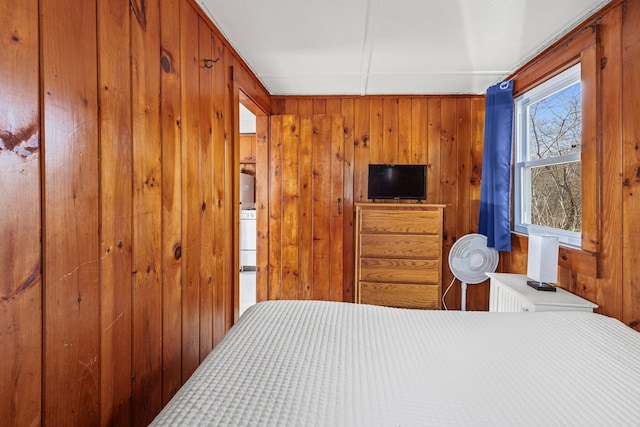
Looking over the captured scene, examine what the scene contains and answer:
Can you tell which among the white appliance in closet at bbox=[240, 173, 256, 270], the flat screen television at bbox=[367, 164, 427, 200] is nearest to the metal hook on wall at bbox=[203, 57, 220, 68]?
the flat screen television at bbox=[367, 164, 427, 200]

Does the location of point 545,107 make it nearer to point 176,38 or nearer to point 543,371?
point 543,371

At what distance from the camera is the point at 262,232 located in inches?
132

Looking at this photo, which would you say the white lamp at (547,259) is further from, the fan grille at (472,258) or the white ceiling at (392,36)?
the white ceiling at (392,36)

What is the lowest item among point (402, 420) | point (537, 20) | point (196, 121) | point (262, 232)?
point (402, 420)

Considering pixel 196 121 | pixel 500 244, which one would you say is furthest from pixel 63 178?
pixel 500 244

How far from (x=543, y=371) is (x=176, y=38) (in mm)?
1985

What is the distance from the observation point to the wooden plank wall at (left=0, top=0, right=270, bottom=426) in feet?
2.67

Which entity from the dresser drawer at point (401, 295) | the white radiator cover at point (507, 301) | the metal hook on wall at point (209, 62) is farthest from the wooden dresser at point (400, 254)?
the metal hook on wall at point (209, 62)

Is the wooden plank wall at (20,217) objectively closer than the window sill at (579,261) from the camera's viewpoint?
Yes

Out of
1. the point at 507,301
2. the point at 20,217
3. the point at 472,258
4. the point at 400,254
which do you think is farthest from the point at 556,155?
the point at 20,217

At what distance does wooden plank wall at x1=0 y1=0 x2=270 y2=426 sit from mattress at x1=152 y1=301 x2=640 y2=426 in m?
0.44

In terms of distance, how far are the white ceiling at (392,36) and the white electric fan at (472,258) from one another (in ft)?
4.66

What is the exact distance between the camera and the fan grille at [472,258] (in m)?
2.67

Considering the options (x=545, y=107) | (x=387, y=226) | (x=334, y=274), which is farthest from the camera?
(x=334, y=274)
